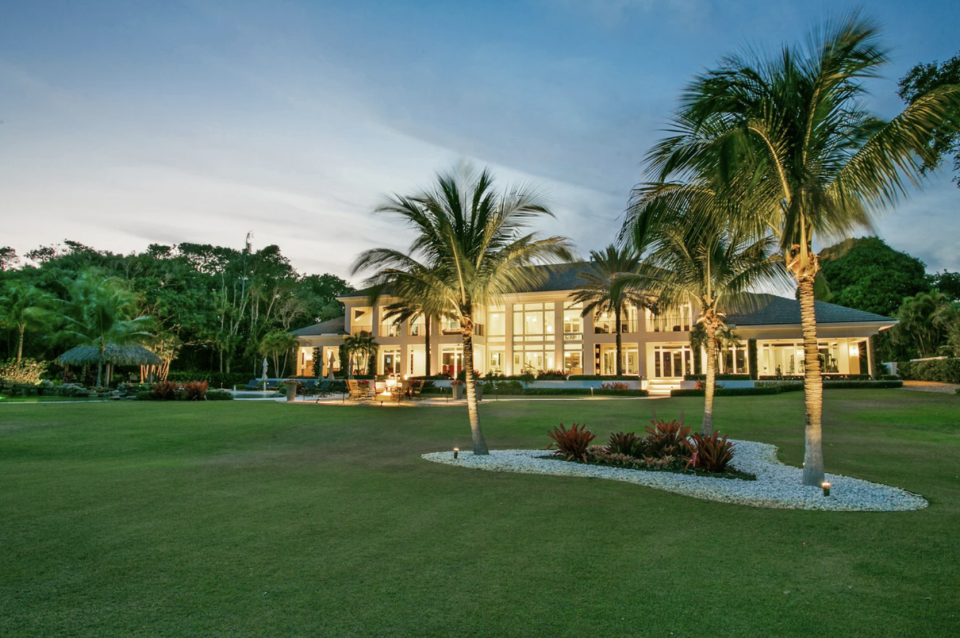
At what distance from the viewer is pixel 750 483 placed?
316 inches

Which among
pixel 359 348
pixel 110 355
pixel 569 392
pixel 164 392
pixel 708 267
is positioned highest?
pixel 708 267

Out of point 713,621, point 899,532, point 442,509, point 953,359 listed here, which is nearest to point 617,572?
point 713,621

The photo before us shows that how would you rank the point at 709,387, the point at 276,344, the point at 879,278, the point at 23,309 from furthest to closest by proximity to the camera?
the point at 879,278 → the point at 276,344 → the point at 23,309 → the point at 709,387

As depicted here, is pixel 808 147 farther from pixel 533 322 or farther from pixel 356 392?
pixel 533 322

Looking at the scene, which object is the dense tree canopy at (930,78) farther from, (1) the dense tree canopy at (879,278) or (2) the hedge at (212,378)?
(1) the dense tree canopy at (879,278)

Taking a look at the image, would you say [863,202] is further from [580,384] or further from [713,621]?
[580,384]

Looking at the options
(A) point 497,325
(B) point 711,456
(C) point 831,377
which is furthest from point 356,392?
(C) point 831,377

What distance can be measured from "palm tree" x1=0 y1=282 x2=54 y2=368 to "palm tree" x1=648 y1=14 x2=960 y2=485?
113ft

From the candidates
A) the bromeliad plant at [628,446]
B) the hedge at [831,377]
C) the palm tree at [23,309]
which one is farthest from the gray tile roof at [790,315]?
the bromeliad plant at [628,446]

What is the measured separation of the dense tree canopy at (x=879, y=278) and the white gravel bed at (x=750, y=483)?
48.5 meters

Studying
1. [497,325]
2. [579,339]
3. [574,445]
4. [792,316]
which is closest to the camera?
[574,445]

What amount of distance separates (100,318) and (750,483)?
30.4 m

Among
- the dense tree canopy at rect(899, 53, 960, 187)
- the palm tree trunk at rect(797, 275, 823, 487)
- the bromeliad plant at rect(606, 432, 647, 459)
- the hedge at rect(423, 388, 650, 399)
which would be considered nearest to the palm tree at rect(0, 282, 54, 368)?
the hedge at rect(423, 388, 650, 399)

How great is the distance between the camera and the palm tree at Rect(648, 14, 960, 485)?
702cm
